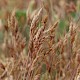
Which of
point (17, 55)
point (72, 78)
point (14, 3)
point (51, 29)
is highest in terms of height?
point (14, 3)

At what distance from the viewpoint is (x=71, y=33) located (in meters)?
1.06

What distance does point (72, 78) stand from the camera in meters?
1.12

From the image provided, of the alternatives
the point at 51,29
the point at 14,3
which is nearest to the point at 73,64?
the point at 51,29

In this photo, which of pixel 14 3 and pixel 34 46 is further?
pixel 14 3

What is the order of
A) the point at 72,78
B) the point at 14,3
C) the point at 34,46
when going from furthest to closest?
the point at 14,3 → the point at 72,78 → the point at 34,46

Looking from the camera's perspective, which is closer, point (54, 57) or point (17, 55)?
point (54, 57)

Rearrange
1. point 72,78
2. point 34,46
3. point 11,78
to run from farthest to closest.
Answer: point 11,78 → point 72,78 → point 34,46

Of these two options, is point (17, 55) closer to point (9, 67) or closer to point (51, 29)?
point (9, 67)

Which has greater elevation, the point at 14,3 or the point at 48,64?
the point at 14,3

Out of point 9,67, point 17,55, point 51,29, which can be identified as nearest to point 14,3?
point 17,55

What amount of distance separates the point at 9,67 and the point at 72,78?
25cm

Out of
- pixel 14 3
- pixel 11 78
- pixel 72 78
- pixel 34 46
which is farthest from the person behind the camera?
pixel 14 3

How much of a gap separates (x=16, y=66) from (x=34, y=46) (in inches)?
9.4

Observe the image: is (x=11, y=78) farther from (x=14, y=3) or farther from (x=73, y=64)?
(x=14, y=3)
